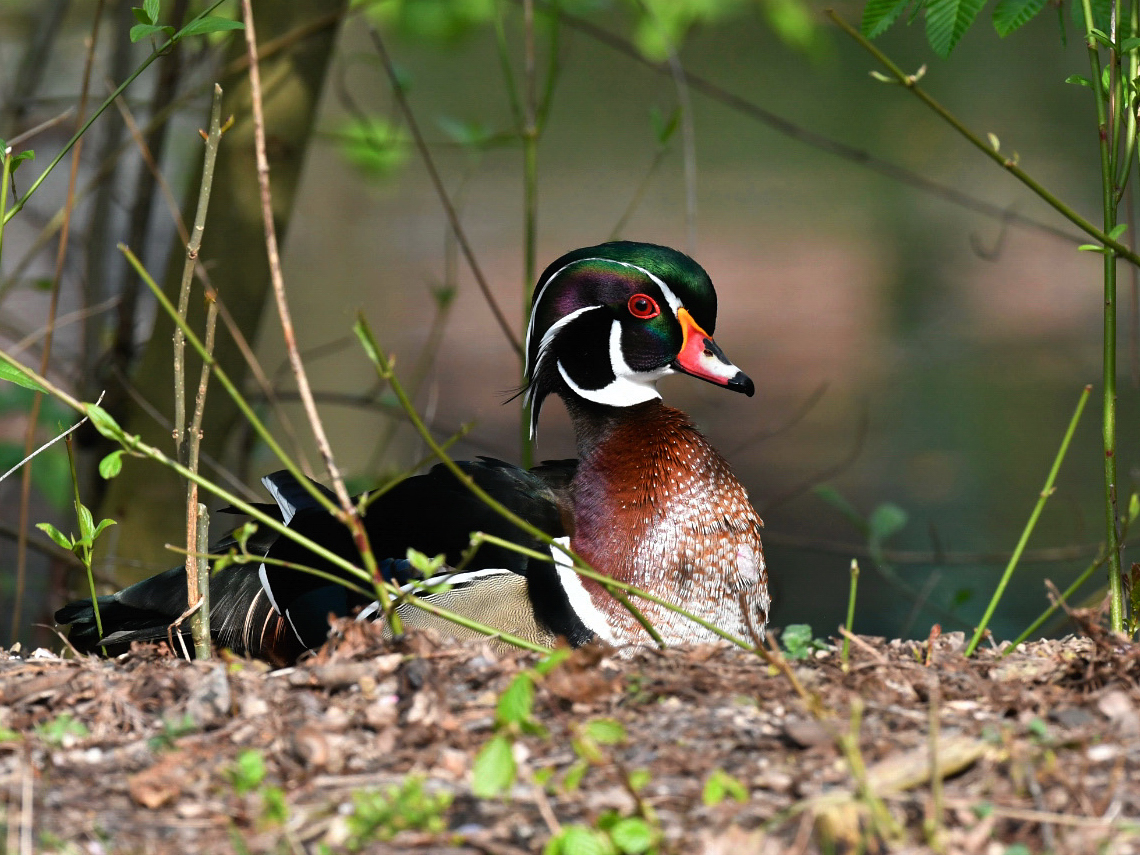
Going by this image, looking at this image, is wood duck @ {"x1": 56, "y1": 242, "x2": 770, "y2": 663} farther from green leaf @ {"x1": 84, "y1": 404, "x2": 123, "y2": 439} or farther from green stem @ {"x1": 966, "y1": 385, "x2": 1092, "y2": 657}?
green leaf @ {"x1": 84, "y1": 404, "x2": 123, "y2": 439}

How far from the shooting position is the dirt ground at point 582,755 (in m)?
1.61

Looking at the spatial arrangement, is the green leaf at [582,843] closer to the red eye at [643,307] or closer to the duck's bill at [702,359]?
the duck's bill at [702,359]

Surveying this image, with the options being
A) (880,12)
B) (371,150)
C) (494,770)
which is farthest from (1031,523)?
(371,150)

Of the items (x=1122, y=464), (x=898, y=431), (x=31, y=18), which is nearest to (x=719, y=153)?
(x=898, y=431)

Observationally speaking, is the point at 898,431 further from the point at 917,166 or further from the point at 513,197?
the point at 513,197

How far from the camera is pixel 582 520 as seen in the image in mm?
2814

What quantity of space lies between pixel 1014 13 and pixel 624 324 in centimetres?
111

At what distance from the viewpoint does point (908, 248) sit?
1280cm

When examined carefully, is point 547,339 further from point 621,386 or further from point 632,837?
point 632,837

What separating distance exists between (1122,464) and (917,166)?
7.00 meters

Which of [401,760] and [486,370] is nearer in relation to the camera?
[401,760]

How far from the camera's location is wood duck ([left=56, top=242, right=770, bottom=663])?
267 centimetres

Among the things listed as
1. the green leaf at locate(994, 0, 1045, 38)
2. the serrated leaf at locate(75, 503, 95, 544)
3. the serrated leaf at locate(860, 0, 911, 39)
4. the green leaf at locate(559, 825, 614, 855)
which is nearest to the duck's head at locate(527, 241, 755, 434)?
the serrated leaf at locate(860, 0, 911, 39)

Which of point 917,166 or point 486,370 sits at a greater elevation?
point 917,166
